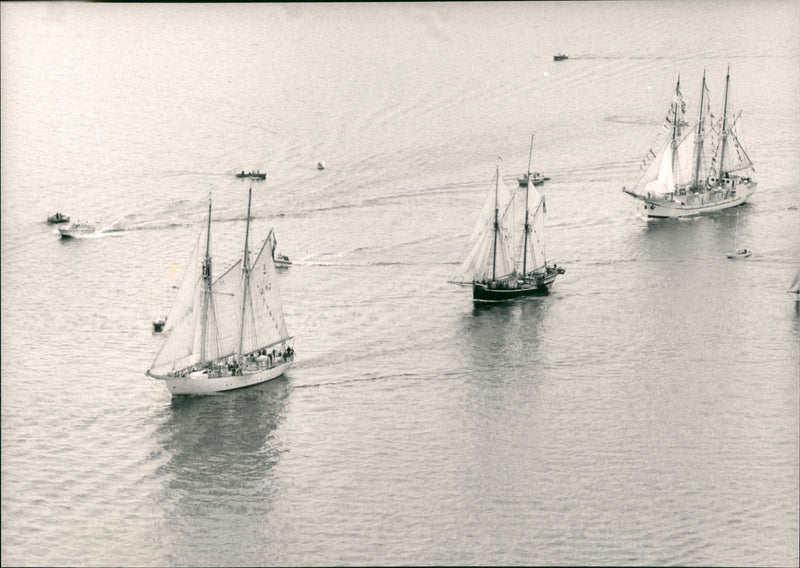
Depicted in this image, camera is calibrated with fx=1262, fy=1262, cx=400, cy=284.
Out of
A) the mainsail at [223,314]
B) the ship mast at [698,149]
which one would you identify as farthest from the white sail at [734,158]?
the mainsail at [223,314]

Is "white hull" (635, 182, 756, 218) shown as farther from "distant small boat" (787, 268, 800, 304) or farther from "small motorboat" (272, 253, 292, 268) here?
"small motorboat" (272, 253, 292, 268)

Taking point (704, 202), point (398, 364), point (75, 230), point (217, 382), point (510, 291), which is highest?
point (704, 202)

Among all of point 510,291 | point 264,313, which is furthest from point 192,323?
point 510,291

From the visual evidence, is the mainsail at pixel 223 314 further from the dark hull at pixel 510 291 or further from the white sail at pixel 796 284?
the white sail at pixel 796 284

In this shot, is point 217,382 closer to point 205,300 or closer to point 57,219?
point 205,300

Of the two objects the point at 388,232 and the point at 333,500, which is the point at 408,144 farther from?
the point at 333,500
